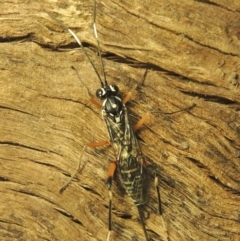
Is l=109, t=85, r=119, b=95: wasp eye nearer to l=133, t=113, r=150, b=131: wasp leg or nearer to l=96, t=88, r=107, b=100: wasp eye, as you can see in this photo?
l=96, t=88, r=107, b=100: wasp eye

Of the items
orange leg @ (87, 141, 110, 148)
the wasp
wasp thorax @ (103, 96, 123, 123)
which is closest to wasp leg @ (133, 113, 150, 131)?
the wasp

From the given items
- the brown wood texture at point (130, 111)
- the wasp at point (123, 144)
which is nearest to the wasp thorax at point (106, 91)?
the wasp at point (123, 144)

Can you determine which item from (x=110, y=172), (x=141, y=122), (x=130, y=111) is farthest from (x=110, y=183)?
(x=130, y=111)

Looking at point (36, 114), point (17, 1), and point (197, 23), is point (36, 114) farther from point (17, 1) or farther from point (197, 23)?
point (197, 23)

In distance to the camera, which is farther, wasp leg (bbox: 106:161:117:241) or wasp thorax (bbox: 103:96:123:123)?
wasp thorax (bbox: 103:96:123:123)

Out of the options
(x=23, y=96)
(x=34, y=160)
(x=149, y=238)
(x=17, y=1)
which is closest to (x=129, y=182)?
(x=149, y=238)

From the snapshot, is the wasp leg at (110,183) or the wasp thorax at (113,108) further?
the wasp thorax at (113,108)

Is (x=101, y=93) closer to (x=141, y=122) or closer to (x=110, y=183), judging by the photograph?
(x=141, y=122)

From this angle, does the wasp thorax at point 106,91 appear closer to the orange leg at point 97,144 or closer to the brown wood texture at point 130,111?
→ the brown wood texture at point 130,111
